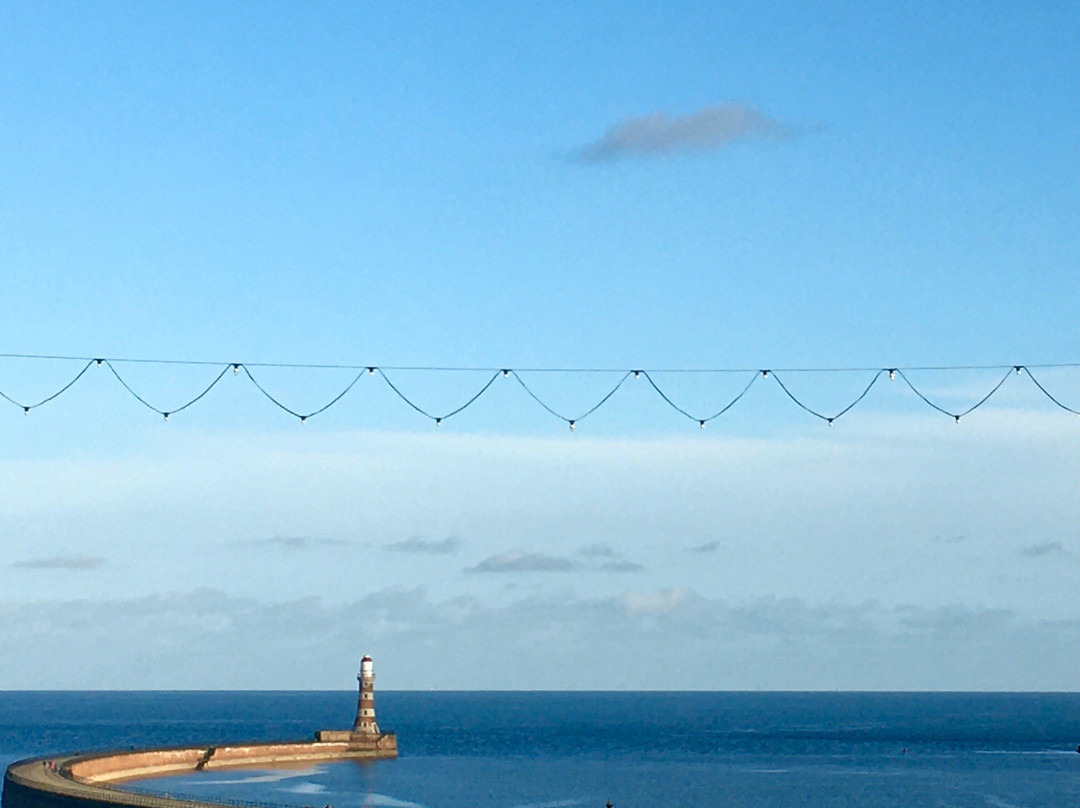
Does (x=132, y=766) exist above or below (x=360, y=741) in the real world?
below

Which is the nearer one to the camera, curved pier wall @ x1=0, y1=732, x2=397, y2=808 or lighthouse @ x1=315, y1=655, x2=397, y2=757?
A: curved pier wall @ x1=0, y1=732, x2=397, y2=808

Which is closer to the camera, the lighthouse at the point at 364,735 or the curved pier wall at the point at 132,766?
the curved pier wall at the point at 132,766

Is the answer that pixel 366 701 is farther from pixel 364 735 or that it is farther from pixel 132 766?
pixel 132 766

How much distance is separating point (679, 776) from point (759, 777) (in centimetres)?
758

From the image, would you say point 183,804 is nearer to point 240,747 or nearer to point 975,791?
point 240,747

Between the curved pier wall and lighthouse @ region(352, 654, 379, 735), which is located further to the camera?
lighthouse @ region(352, 654, 379, 735)

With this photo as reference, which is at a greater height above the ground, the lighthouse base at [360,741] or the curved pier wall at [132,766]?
the lighthouse base at [360,741]

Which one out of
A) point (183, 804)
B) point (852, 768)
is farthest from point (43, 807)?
point (852, 768)

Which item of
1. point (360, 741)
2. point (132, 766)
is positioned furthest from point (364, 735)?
point (132, 766)

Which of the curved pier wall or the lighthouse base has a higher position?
the lighthouse base

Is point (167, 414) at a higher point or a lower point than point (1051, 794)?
higher

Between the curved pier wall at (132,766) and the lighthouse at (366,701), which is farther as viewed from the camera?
the lighthouse at (366,701)

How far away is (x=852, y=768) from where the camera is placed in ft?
538

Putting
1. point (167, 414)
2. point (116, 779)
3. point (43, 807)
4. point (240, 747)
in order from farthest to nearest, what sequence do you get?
point (240, 747)
point (116, 779)
point (43, 807)
point (167, 414)
